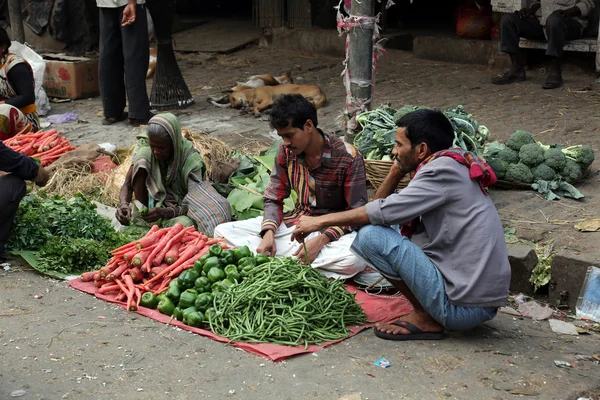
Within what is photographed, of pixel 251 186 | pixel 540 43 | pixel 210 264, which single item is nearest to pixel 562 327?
pixel 210 264

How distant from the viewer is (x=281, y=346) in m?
3.88

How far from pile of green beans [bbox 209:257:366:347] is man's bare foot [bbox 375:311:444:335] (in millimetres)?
212

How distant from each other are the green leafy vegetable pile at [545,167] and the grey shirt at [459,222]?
2074mm

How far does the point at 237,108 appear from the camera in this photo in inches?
360

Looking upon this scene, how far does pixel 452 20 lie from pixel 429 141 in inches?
359

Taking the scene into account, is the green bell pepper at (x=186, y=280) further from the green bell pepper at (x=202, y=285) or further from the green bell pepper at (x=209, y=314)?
the green bell pepper at (x=209, y=314)

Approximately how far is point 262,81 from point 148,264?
5438 mm

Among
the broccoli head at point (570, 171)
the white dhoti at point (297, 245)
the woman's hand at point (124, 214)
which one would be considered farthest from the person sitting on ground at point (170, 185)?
the broccoli head at point (570, 171)

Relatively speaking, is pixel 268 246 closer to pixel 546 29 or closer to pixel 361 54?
pixel 361 54

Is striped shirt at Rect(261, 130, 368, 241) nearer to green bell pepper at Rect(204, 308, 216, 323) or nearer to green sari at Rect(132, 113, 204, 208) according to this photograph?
green bell pepper at Rect(204, 308, 216, 323)

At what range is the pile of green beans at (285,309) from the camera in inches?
156

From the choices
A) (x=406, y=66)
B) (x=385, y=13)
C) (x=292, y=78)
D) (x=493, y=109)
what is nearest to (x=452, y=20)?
(x=385, y=13)

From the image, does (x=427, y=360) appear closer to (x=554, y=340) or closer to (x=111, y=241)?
(x=554, y=340)

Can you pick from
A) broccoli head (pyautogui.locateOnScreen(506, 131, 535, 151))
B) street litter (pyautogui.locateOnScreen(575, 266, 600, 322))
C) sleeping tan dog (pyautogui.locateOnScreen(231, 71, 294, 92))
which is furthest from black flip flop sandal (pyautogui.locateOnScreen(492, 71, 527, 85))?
street litter (pyautogui.locateOnScreen(575, 266, 600, 322))
